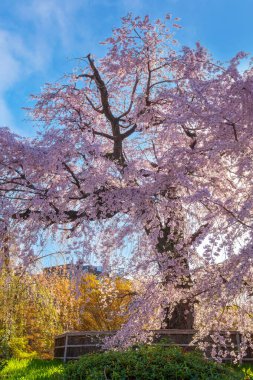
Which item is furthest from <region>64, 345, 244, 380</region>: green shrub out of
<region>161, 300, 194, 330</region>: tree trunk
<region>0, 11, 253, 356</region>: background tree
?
<region>161, 300, 194, 330</region>: tree trunk

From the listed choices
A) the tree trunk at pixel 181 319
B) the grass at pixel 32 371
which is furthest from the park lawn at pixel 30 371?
the tree trunk at pixel 181 319

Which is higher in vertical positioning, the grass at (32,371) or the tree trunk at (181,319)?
the tree trunk at (181,319)

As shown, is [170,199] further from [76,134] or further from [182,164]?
[76,134]

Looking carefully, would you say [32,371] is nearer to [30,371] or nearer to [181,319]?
[30,371]

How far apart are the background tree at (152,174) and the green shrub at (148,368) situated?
81 centimetres

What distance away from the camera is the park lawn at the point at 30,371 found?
898cm

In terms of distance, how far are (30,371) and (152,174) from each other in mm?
5330

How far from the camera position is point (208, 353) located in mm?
10727

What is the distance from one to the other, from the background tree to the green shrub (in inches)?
31.8

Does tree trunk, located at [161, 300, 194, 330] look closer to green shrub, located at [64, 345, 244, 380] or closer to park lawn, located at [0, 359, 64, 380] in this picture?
park lawn, located at [0, 359, 64, 380]

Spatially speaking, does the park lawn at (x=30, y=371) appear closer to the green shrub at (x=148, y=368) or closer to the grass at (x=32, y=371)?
the grass at (x=32, y=371)

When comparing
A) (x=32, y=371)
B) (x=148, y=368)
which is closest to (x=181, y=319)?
(x=32, y=371)

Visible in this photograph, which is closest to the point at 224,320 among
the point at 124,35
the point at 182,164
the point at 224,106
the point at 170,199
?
the point at 170,199

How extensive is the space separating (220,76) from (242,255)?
10.9 feet
